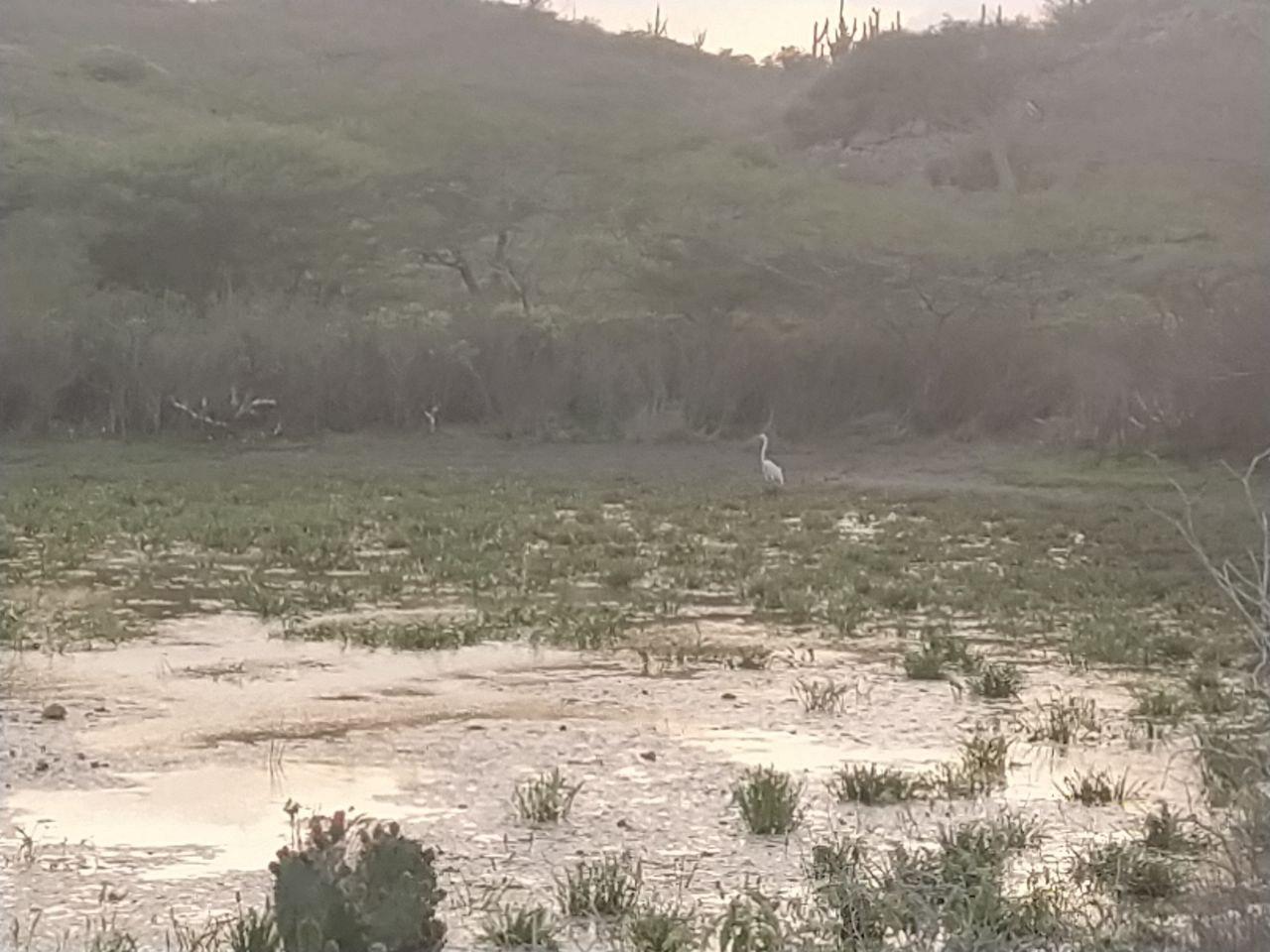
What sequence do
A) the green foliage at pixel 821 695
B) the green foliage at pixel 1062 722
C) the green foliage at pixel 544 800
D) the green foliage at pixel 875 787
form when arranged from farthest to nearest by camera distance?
the green foliage at pixel 821 695
the green foliage at pixel 1062 722
the green foliage at pixel 875 787
the green foliage at pixel 544 800

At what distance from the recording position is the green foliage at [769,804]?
599cm

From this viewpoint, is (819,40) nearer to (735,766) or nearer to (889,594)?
(889,594)

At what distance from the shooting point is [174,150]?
3700cm

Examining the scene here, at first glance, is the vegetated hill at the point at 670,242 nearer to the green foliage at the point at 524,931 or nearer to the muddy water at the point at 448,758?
the muddy water at the point at 448,758

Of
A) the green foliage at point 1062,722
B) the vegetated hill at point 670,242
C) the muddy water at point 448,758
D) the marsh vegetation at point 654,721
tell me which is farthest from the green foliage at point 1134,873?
the vegetated hill at point 670,242

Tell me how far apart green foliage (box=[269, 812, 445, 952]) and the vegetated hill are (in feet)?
55.7

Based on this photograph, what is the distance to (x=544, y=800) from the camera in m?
6.12

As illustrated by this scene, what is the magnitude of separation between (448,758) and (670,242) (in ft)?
97.4

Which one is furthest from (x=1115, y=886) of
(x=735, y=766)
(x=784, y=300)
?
(x=784, y=300)

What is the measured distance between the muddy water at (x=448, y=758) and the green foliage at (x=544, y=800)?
77mm

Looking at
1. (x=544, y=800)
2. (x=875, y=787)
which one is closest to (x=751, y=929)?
(x=544, y=800)

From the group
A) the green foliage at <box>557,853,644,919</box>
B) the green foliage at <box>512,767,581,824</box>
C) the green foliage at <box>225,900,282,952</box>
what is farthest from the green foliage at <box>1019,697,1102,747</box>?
the green foliage at <box>225,900,282,952</box>

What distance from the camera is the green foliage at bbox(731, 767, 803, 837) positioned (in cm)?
599

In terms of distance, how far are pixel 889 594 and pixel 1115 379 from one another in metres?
11.9
